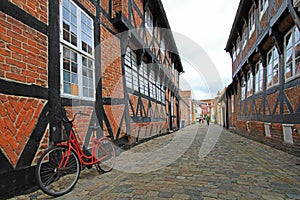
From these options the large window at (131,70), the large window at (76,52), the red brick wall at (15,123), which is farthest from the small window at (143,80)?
the red brick wall at (15,123)

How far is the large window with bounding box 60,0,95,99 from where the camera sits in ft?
12.0

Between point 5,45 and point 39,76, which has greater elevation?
point 5,45

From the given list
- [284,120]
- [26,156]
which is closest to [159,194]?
[26,156]

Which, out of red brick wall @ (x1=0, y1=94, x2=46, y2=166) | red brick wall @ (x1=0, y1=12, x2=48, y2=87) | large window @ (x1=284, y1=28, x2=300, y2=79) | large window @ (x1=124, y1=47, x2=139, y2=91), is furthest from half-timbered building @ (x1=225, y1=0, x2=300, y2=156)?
red brick wall @ (x1=0, y1=94, x2=46, y2=166)

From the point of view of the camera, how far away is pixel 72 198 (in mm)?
2678

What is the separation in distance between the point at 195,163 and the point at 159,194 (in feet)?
6.79

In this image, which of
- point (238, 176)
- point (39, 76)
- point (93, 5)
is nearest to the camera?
point (39, 76)

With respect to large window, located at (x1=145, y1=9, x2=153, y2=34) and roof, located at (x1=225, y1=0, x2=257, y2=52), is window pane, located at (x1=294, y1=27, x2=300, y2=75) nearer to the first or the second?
roof, located at (x1=225, y1=0, x2=257, y2=52)

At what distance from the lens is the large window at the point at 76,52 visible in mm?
3645

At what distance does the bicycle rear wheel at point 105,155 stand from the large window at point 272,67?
19.4 ft

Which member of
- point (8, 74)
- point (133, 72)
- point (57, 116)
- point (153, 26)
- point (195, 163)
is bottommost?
point (195, 163)

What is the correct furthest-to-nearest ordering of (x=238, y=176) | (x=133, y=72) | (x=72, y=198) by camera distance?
1. (x=133, y=72)
2. (x=238, y=176)
3. (x=72, y=198)

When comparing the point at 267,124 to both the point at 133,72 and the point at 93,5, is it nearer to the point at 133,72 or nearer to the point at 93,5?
the point at 133,72

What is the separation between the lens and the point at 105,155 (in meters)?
4.04
